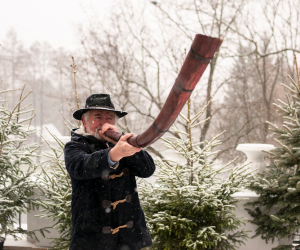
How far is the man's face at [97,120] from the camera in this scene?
1682 millimetres

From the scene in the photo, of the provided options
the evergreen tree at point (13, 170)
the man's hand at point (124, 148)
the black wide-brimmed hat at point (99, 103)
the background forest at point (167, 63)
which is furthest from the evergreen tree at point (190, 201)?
the background forest at point (167, 63)

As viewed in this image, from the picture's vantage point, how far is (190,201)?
313 cm

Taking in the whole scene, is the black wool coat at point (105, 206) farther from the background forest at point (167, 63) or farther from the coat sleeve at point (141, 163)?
the background forest at point (167, 63)

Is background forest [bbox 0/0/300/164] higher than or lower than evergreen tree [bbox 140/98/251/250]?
higher

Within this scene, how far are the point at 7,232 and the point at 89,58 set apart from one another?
503cm

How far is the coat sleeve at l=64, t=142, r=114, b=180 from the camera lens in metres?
1.35

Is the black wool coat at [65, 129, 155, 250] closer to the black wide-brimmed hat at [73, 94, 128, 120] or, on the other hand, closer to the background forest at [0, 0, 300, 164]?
the black wide-brimmed hat at [73, 94, 128, 120]

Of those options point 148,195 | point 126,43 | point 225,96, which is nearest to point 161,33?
point 126,43

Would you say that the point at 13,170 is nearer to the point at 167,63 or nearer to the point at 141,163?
the point at 141,163

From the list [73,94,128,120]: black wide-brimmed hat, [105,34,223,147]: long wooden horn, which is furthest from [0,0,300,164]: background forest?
[105,34,223,147]: long wooden horn

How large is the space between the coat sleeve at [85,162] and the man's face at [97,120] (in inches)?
4.4

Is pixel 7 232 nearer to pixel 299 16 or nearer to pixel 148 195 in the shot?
pixel 148 195

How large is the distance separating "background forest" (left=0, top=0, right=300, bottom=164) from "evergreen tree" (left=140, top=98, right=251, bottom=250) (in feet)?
14.7

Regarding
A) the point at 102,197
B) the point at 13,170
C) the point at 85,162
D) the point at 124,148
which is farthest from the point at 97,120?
the point at 13,170
